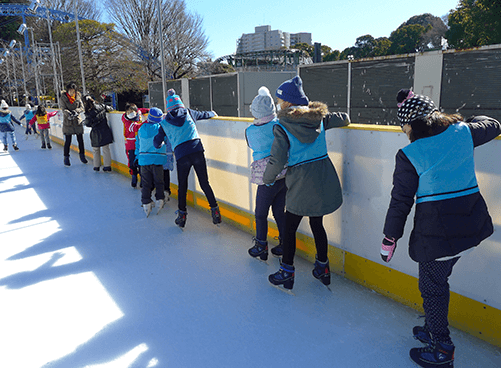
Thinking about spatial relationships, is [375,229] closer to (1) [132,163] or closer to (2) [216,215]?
(2) [216,215]

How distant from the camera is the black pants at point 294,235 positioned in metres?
2.73

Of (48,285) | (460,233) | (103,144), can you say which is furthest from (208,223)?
(103,144)

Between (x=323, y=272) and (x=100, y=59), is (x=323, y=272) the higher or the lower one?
the lower one

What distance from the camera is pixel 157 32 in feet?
95.8

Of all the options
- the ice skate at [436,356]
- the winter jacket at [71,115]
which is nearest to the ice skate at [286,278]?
the ice skate at [436,356]

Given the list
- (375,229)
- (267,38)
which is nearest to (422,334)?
(375,229)

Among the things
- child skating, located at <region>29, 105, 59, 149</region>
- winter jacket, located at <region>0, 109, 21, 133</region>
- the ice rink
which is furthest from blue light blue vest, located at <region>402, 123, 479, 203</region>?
winter jacket, located at <region>0, 109, 21, 133</region>

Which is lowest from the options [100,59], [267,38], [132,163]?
[132,163]

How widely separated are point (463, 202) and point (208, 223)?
3.08 m

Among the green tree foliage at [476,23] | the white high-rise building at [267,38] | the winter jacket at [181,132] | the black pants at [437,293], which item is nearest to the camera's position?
the black pants at [437,293]

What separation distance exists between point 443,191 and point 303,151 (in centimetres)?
96

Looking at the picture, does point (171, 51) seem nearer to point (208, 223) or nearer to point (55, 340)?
point (208, 223)

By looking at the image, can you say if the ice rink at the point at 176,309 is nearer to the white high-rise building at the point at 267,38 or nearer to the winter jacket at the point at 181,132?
the winter jacket at the point at 181,132

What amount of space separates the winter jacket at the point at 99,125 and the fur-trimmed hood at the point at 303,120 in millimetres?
5802
